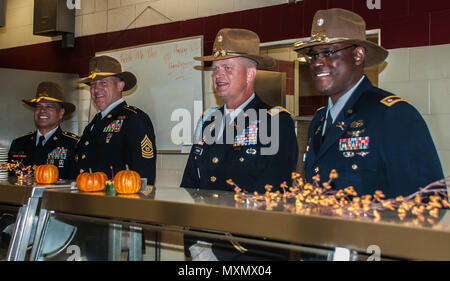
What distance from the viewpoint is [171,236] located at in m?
1.75

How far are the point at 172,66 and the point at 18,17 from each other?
9.62 ft

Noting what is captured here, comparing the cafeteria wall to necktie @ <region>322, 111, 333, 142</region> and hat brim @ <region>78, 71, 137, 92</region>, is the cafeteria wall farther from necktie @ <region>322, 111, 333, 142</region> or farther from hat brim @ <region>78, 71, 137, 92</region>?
necktie @ <region>322, 111, 333, 142</region>

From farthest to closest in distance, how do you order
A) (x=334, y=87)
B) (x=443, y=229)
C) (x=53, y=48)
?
(x=53, y=48)
(x=334, y=87)
(x=443, y=229)

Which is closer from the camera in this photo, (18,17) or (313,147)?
(313,147)

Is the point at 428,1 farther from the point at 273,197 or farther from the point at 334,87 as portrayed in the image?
the point at 273,197

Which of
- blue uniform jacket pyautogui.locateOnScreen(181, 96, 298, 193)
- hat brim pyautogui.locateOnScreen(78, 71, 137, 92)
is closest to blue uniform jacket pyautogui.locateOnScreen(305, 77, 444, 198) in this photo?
blue uniform jacket pyautogui.locateOnScreen(181, 96, 298, 193)

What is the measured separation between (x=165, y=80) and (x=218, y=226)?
3.66 meters

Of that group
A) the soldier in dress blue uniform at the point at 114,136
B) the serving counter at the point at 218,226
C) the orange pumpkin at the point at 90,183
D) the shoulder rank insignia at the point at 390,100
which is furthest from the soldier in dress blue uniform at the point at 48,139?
the shoulder rank insignia at the point at 390,100

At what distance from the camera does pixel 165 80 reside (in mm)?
5113

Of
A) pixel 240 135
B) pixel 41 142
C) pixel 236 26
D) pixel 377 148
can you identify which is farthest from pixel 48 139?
pixel 377 148

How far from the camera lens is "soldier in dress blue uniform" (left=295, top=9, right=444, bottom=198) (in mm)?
1935

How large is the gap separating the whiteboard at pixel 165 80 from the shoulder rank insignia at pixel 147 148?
4.58 feet

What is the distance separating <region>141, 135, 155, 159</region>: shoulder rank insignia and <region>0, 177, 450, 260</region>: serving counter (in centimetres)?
120
